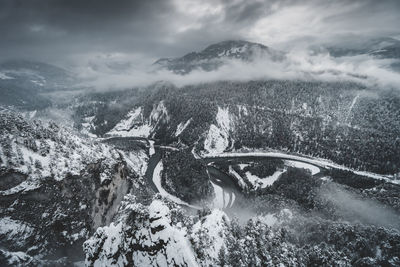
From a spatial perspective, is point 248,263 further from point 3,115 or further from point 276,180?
point 276,180

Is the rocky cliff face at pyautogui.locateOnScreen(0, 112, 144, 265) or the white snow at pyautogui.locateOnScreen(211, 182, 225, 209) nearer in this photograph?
the rocky cliff face at pyautogui.locateOnScreen(0, 112, 144, 265)

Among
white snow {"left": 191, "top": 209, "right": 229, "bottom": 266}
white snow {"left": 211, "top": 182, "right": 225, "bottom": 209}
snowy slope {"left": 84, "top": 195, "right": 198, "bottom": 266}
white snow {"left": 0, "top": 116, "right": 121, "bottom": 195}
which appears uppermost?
white snow {"left": 0, "top": 116, "right": 121, "bottom": 195}

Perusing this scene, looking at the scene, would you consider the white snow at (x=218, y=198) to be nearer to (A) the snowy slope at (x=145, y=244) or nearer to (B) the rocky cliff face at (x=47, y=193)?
(B) the rocky cliff face at (x=47, y=193)

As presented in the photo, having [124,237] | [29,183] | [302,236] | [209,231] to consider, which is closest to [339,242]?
[302,236]

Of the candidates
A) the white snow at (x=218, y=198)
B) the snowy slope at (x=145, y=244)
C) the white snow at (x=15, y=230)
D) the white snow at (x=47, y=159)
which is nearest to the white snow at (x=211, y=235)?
the snowy slope at (x=145, y=244)

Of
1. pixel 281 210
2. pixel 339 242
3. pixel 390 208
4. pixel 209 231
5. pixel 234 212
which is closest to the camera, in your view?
pixel 209 231

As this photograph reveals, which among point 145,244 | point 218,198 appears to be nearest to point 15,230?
point 145,244

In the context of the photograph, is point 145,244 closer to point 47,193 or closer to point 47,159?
point 47,193

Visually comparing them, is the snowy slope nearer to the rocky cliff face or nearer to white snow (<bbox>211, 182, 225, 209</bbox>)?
the rocky cliff face

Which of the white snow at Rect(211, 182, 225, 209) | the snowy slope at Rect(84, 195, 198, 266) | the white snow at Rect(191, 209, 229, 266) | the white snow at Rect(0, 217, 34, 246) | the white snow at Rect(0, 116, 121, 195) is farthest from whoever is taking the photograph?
the white snow at Rect(211, 182, 225, 209)

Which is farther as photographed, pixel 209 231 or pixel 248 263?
pixel 209 231

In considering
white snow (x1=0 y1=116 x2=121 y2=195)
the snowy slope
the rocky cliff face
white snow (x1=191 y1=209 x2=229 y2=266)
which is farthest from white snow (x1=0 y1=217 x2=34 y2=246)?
white snow (x1=191 y1=209 x2=229 y2=266)
